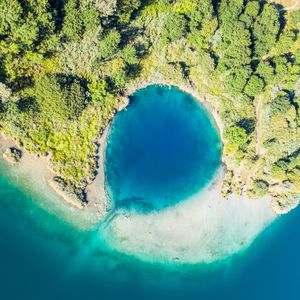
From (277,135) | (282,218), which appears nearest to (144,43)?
(277,135)

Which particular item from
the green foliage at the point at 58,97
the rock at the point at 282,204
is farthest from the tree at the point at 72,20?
the rock at the point at 282,204

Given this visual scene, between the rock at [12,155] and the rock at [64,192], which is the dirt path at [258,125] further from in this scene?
the rock at [12,155]

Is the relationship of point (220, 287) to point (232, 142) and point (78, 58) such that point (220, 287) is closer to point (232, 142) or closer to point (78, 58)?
point (232, 142)

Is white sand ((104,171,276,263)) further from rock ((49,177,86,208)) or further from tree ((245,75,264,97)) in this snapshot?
tree ((245,75,264,97))

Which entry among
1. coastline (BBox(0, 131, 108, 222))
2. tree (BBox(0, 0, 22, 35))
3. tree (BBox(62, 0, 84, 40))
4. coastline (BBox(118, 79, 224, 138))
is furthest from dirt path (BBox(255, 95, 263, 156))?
tree (BBox(0, 0, 22, 35))

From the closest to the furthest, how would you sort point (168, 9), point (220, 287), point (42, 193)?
point (42, 193) → point (168, 9) → point (220, 287)

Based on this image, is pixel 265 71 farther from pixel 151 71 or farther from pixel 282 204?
pixel 282 204
